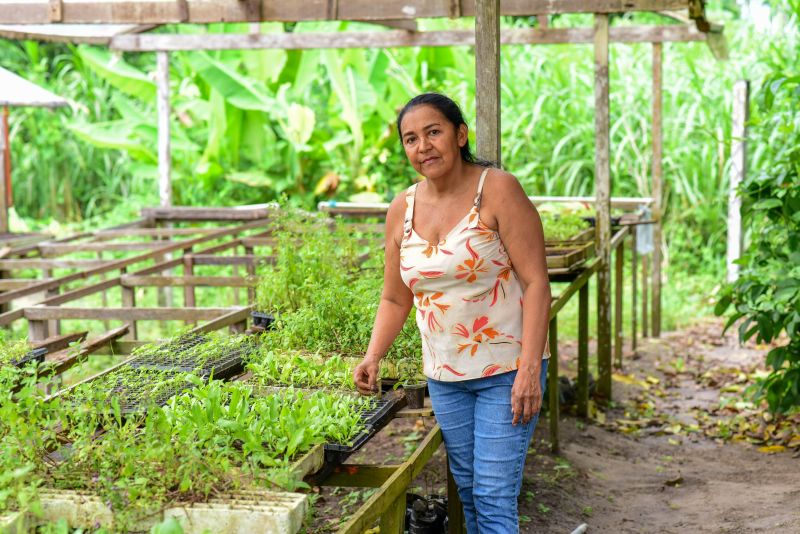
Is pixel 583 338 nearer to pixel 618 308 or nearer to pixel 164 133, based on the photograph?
pixel 618 308

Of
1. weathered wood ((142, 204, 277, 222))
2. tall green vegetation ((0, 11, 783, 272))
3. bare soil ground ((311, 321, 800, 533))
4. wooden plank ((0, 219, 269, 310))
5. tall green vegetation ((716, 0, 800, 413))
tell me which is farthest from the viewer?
tall green vegetation ((0, 11, 783, 272))

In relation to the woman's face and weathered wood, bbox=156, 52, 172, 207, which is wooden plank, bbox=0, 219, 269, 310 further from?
the woman's face

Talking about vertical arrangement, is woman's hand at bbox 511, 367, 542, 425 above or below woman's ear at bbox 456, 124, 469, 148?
below

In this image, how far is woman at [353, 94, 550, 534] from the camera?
2857 millimetres

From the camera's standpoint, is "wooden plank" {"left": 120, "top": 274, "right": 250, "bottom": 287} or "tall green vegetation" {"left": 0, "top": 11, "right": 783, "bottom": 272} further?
"tall green vegetation" {"left": 0, "top": 11, "right": 783, "bottom": 272}

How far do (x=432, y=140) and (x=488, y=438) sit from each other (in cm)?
93

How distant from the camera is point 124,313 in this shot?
16.4 feet

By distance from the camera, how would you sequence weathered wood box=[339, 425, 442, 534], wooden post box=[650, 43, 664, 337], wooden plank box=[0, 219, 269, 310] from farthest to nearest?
wooden post box=[650, 43, 664, 337]
wooden plank box=[0, 219, 269, 310]
weathered wood box=[339, 425, 442, 534]

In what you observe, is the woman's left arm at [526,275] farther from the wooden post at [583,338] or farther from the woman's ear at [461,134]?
the wooden post at [583,338]

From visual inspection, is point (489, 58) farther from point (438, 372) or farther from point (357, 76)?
point (357, 76)

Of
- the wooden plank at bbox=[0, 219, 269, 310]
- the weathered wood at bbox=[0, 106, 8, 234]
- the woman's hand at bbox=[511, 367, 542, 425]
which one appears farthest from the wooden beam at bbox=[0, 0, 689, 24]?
the woman's hand at bbox=[511, 367, 542, 425]

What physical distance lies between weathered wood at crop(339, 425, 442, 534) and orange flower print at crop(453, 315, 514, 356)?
33 centimetres

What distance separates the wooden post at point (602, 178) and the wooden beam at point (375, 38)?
89.7 inches

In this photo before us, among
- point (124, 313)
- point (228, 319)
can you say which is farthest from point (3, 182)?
point (228, 319)
